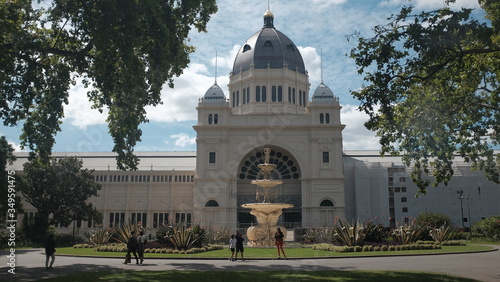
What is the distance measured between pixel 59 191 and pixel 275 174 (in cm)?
2619

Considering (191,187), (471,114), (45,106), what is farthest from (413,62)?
(191,187)

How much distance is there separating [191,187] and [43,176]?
19484mm

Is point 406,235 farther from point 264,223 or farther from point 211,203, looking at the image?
point 211,203

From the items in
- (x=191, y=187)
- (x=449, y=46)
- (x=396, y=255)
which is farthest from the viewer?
(x=191, y=187)

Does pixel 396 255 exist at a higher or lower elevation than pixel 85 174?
lower

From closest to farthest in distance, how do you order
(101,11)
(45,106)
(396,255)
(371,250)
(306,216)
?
(101,11)
(45,106)
(396,255)
(371,250)
(306,216)

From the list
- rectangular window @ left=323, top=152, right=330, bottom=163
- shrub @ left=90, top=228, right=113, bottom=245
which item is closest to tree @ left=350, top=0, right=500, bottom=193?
shrub @ left=90, top=228, right=113, bottom=245

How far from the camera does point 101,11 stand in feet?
64.0

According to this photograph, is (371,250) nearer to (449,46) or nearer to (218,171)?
(449,46)

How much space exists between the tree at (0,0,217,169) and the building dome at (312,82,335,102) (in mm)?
37498

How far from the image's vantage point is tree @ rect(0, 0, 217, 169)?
760 inches

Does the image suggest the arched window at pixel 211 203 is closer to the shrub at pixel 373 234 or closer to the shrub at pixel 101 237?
the shrub at pixel 101 237

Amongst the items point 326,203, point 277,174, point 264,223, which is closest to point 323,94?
point 277,174

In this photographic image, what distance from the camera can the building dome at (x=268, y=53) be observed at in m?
65.6
